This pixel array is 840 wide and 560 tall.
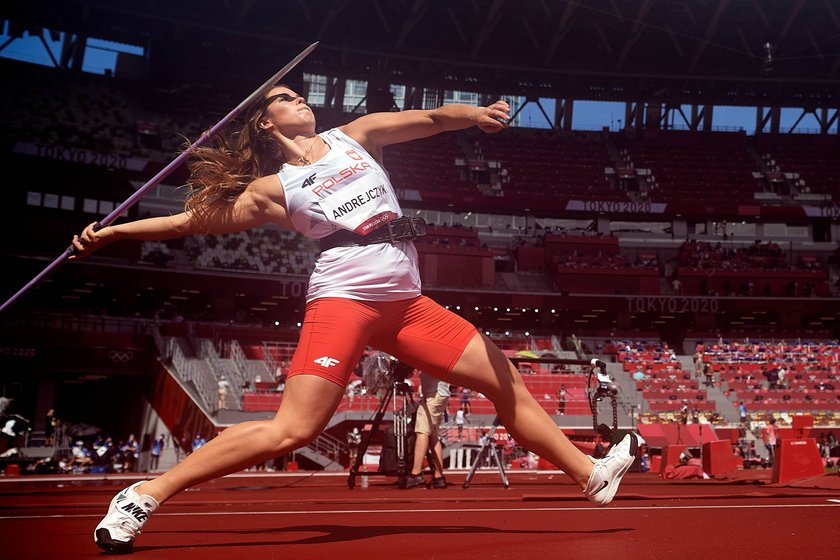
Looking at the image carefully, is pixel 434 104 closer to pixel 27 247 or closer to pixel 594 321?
pixel 594 321

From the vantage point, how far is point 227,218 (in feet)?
10.7

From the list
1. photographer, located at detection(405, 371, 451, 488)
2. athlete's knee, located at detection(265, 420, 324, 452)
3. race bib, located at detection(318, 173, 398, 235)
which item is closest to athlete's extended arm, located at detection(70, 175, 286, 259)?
race bib, located at detection(318, 173, 398, 235)

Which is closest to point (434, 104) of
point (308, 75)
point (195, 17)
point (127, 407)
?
point (308, 75)

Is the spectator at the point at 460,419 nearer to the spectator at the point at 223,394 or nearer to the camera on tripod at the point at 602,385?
the spectator at the point at 223,394

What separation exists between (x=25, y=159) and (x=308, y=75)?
15067mm

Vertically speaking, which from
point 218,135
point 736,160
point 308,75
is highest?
point 308,75

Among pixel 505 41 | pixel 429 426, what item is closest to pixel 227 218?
A: pixel 429 426

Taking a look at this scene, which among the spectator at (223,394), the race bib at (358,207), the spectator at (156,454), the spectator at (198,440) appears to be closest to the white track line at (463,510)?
the race bib at (358,207)

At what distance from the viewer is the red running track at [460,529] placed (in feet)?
8.70

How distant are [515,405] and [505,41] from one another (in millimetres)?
36344

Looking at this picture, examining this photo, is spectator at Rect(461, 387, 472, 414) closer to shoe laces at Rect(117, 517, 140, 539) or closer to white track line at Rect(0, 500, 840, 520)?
white track line at Rect(0, 500, 840, 520)

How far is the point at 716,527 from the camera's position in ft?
10.7

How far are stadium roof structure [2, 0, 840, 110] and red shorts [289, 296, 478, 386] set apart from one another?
31.4 meters

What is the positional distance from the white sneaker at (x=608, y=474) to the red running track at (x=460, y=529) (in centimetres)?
14
